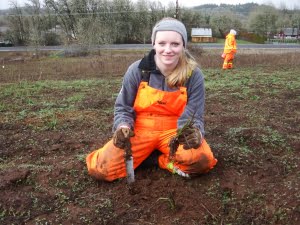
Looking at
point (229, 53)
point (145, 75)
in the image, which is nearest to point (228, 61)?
point (229, 53)

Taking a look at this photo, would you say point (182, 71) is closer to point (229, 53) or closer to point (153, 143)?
point (153, 143)

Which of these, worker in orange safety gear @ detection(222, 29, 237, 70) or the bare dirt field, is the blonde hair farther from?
worker in orange safety gear @ detection(222, 29, 237, 70)

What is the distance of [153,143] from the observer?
3.51 metres

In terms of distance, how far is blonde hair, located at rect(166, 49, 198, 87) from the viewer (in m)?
3.35

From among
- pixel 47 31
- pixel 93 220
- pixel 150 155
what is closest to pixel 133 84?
pixel 150 155

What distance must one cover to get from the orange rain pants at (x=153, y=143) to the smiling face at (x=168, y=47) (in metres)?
0.30

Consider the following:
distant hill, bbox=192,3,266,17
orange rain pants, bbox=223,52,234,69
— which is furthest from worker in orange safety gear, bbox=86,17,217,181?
distant hill, bbox=192,3,266,17

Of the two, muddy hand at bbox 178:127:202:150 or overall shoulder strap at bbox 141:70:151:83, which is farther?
overall shoulder strap at bbox 141:70:151:83

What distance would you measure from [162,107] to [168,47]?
1.87 ft

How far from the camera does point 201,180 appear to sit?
3387 millimetres

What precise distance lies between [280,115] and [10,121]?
4.42 m

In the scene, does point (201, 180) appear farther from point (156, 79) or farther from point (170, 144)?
point (156, 79)

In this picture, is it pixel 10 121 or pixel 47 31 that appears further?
pixel 47 31

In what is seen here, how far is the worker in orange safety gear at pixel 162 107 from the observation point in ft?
10.8
